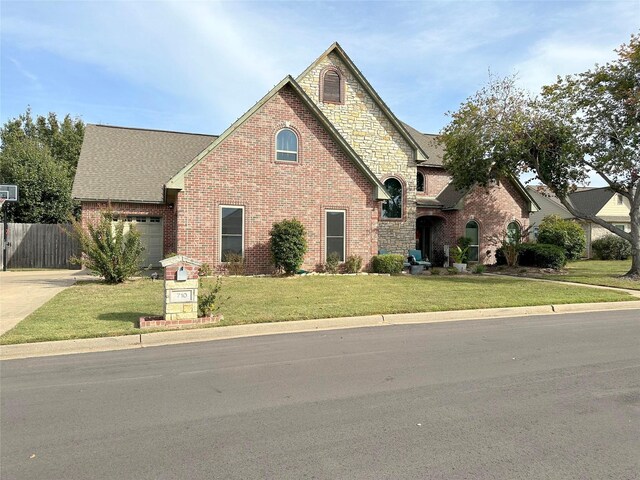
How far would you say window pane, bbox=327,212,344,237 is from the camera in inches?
680

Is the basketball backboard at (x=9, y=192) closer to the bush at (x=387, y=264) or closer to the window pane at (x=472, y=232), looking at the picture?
the bush at (x=387, y=264)

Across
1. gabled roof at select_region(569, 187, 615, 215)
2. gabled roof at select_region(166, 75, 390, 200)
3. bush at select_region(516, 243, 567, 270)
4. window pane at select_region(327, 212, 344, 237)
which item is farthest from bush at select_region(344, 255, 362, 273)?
gabled roof at select_region(569, 187, 615, 215)

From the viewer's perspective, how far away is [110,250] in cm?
1295

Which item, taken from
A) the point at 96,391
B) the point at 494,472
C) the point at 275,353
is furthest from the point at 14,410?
the point at 494,472

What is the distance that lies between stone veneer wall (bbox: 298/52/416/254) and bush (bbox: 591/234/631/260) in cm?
1854

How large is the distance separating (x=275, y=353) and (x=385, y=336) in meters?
2.17

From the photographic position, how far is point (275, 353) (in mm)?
6566

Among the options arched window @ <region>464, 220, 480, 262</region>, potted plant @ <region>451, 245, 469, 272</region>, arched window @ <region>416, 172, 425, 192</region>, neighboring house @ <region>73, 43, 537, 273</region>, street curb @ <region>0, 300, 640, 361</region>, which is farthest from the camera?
arched window @ <region>416, 172, 425, 192</region>

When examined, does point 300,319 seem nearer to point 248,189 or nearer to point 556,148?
point 248,189

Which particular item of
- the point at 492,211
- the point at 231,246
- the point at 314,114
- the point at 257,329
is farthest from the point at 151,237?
the point at 492,211

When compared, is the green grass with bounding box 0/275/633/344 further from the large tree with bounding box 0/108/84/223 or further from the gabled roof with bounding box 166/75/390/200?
the large tree with bounding box 0/108/84/223

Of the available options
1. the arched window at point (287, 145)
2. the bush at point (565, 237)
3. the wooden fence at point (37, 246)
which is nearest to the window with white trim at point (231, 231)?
the arched window at point (287, 145)

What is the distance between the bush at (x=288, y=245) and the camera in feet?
50.4

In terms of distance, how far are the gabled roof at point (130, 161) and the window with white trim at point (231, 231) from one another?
536cm
